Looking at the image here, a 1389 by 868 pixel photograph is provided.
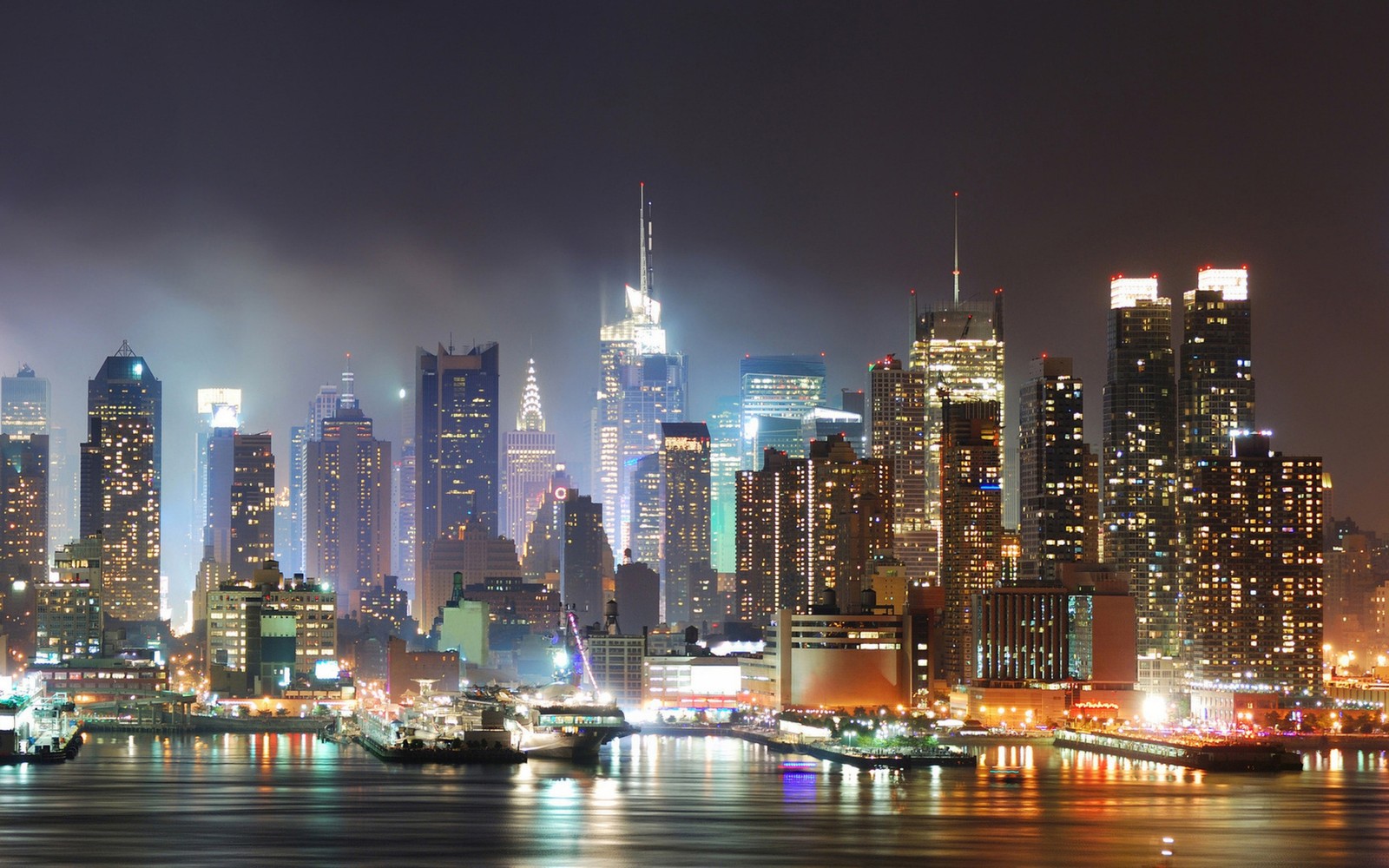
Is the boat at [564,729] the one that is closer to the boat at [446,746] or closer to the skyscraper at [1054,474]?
the boat at [446,746]

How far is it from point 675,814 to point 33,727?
2217 inches

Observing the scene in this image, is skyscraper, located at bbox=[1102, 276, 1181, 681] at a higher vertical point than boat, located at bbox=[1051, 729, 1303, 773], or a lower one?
higher

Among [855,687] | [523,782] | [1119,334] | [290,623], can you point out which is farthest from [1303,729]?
[290,623]

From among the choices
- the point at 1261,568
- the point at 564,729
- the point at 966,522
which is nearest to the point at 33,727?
the point at 564,729

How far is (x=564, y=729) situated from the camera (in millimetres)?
129875

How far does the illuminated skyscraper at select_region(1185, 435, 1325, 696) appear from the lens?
6348 inches

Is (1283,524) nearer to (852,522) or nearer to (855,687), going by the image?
(855,687)

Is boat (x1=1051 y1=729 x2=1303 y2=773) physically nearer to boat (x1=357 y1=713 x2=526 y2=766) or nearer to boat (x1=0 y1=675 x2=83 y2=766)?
boat (x1=357 y1=713 x2=526 y2=766)

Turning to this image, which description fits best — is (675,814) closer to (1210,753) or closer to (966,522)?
(1210,753)

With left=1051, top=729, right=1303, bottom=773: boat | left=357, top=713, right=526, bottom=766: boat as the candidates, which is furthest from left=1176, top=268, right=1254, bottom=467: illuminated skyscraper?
left=357, top=713, right=526, bottom=766: boat

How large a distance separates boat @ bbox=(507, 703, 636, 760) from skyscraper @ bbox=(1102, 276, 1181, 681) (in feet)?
172

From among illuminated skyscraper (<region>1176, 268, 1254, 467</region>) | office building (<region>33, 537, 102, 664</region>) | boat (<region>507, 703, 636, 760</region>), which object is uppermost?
illuminated skyscraper (<region>1176, 268, 1254, 467</region>)

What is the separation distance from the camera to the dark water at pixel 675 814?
72750 millimetres

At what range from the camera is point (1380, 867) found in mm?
72000
